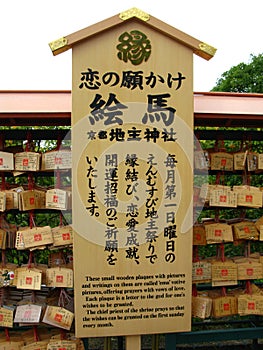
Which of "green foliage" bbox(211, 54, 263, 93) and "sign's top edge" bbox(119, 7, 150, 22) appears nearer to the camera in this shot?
"sign's top edge" bbox(119, 7, 150, 22)

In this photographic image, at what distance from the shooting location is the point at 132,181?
3.13 m

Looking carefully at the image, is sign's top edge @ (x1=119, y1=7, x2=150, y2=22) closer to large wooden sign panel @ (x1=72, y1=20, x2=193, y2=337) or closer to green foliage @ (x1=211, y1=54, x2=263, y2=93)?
large wooden sign panel @ (x1=72, y1=20, x2=193, y2=337)

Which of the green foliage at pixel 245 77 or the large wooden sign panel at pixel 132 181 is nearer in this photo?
the large wooden sign panel at pixel 132 181

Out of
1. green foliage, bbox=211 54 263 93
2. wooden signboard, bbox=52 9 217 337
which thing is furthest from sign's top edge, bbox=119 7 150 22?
green foliage, bbox=211 54 263 93

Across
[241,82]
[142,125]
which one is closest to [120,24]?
[142,125]

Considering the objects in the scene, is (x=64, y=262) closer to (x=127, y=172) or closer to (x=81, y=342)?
(x=81, y=342)

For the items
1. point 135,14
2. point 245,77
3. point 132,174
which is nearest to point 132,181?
point 132,174

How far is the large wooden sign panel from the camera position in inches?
120

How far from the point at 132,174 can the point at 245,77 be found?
1152 centimetres

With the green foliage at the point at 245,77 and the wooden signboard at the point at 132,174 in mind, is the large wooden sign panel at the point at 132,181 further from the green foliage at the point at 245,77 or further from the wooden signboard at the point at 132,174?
the green foliage at the point at 245,77

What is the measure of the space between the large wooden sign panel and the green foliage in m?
10.7

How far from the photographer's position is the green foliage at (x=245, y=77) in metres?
13.2

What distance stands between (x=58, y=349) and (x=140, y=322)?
83 centimetres

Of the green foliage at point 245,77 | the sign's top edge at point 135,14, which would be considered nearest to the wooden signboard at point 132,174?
the sign's top edge at point 135,14
